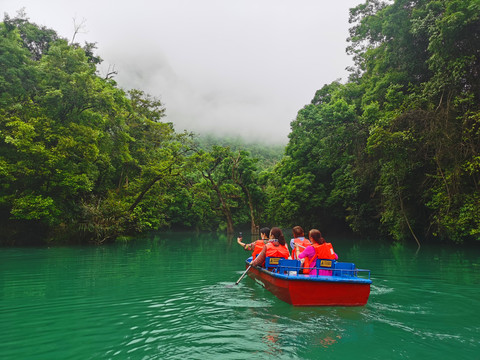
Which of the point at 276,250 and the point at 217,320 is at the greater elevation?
the point at 276,250

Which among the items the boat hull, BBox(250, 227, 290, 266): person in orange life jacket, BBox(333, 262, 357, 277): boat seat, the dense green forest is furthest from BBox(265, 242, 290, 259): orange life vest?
the dense green forest

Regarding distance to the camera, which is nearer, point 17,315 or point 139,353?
point 139,353

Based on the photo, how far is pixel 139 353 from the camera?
13.6 ft

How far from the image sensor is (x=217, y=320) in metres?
5.51

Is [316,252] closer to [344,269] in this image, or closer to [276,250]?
[344,269]

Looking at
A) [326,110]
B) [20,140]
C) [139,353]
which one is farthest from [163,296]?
[326,110]

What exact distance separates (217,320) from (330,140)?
76.9ft

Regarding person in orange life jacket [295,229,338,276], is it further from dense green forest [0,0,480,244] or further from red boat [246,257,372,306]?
dense green forest [0,0,480,244]

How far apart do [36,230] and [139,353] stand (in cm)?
2071

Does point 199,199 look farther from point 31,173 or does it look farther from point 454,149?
point 454,149

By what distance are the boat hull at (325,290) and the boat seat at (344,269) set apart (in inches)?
21.4

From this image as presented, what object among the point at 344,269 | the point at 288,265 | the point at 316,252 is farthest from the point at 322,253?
the point at 288,265

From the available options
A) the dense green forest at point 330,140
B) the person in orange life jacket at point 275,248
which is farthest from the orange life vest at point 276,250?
the dense green forest at point 330,140

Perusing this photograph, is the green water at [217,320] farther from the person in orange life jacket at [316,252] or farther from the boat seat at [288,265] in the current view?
the person in orange life jacket at [316,252]
